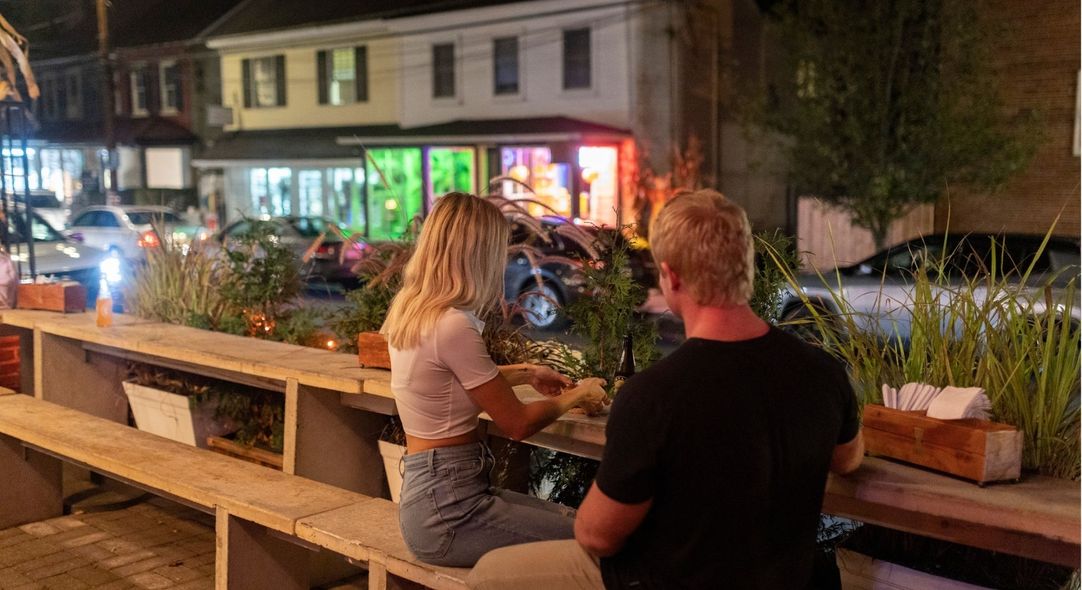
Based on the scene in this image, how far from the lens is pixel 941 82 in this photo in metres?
17.9

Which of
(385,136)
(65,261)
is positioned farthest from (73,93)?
(65,261)

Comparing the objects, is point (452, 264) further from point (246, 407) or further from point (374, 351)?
point (246, 407)

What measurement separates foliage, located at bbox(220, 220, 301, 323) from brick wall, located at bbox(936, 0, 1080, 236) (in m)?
15.5

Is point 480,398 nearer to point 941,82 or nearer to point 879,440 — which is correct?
point 879,440

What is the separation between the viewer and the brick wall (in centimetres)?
1964

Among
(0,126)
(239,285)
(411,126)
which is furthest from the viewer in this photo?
(411,126)

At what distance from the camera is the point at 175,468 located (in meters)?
4.82

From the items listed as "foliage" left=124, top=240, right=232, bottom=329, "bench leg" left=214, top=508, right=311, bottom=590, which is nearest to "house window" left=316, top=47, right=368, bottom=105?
"foliage" left=124, top=240, right=232, bottom=329

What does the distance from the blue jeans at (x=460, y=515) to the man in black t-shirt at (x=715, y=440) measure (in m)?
0.74

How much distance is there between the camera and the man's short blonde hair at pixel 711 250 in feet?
8.29

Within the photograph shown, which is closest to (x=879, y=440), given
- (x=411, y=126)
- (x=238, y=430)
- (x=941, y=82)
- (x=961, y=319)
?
(x=961, y=319)

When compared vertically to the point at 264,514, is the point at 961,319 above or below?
above

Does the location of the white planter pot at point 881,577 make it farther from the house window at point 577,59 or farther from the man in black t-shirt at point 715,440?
the house window at point 577,59

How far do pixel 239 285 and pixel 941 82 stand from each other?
14.4 m
